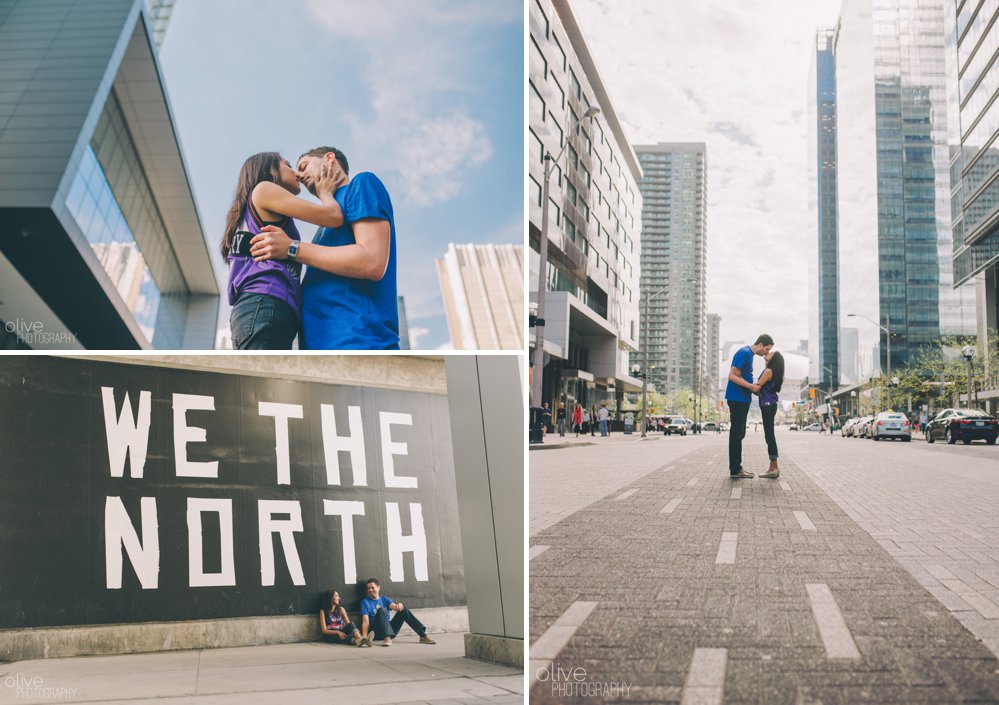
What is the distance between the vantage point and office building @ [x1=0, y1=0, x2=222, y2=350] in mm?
3010

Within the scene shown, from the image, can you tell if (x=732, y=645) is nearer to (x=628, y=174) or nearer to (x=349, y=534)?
(x=628, y=174)

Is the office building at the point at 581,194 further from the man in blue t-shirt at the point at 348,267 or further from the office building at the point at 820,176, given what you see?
the office building at the point at 820,176

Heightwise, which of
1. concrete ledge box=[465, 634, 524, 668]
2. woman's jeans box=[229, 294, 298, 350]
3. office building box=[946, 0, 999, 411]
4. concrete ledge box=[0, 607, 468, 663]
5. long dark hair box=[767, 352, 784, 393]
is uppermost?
office building box=[946, 0, 999, 411]

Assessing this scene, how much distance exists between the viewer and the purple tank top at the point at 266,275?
2.79 meters

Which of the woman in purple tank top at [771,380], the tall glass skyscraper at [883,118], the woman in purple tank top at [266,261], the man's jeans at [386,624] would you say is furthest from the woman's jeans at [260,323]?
the man's jeans at [386,624]

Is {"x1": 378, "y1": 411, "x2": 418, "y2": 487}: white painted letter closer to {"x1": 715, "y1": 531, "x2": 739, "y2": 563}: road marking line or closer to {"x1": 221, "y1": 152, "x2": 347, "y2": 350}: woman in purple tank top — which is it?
{"x1": 715, "y1": 531, "x2": 739, "y2": 563}: road marking line

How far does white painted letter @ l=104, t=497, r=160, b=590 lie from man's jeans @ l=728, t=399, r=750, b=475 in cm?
577

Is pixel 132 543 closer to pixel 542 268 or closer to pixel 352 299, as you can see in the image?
pixel 542 268

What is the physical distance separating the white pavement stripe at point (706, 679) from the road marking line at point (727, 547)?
91cm

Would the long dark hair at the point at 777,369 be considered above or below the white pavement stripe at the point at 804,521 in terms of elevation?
above

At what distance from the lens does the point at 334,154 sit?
9.79ft

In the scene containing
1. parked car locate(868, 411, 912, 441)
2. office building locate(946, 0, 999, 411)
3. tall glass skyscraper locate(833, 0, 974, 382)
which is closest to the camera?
tall glass skyscraper locate(833, 0, 974, 382)

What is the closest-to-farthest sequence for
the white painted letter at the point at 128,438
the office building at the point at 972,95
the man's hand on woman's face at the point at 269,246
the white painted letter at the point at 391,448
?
the man's hand on woman's face at the point at 269,246 → the office building at the point at 972,95 → the white painted letter at the point at 128,438 → the white painted letter at the point at 391,448

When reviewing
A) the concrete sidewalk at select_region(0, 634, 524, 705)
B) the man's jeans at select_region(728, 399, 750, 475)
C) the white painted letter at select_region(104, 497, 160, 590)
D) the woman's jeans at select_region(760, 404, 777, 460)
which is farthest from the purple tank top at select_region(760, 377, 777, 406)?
the white painted letter at select_region(104, 497, 160, 590)
